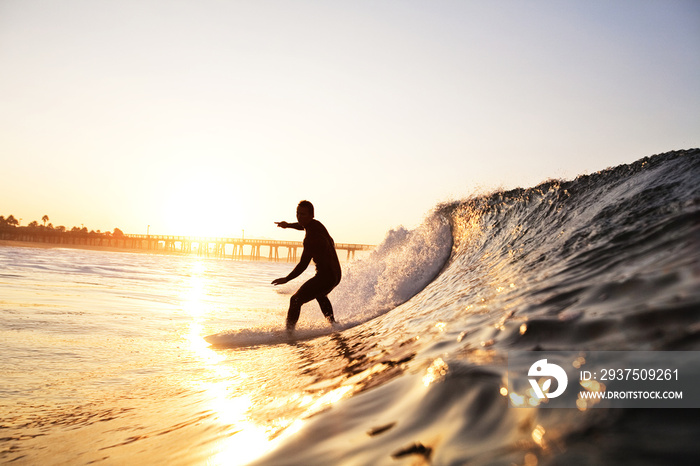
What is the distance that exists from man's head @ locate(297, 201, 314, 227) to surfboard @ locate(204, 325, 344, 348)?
156 centimetres

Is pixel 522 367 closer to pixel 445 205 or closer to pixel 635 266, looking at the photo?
pixel 635 266

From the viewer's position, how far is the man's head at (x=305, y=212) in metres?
6.00

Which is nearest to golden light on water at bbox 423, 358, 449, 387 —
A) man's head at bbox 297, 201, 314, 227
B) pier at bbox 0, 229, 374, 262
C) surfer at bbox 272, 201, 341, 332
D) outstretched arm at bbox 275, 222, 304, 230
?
surfer at bbox 272, 201, 341, 332

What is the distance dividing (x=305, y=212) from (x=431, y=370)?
14.1ft

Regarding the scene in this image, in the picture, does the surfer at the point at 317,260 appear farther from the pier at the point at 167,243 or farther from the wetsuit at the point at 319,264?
the pier at the point at 167,243

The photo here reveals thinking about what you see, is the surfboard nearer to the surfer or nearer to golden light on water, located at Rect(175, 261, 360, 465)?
the surfer

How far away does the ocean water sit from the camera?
1286 mm

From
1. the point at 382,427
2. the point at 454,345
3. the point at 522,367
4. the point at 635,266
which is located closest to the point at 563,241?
the point at 635,266

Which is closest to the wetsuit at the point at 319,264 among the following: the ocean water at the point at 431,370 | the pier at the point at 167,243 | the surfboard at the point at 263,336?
the surfboard at the point at 263,336

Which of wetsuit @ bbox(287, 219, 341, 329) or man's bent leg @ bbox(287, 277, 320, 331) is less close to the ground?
wetsuit @ bbox(287, 219, 341, 329)

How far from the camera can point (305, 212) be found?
6031 millimetres

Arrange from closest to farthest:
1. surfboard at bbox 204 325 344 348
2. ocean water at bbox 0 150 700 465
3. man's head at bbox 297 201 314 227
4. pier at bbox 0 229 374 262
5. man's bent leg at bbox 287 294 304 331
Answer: ocean water at bbox 0 150 700 465
surfboard at bbox 204 325 344 348
man's bent leg at bbox 287 294 304 331
man's head at bbox 297 201 314 227
pier at bbox 0 229 374 262

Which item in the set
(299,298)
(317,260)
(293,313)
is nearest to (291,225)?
(317,260)

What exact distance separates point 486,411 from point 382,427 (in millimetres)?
383
